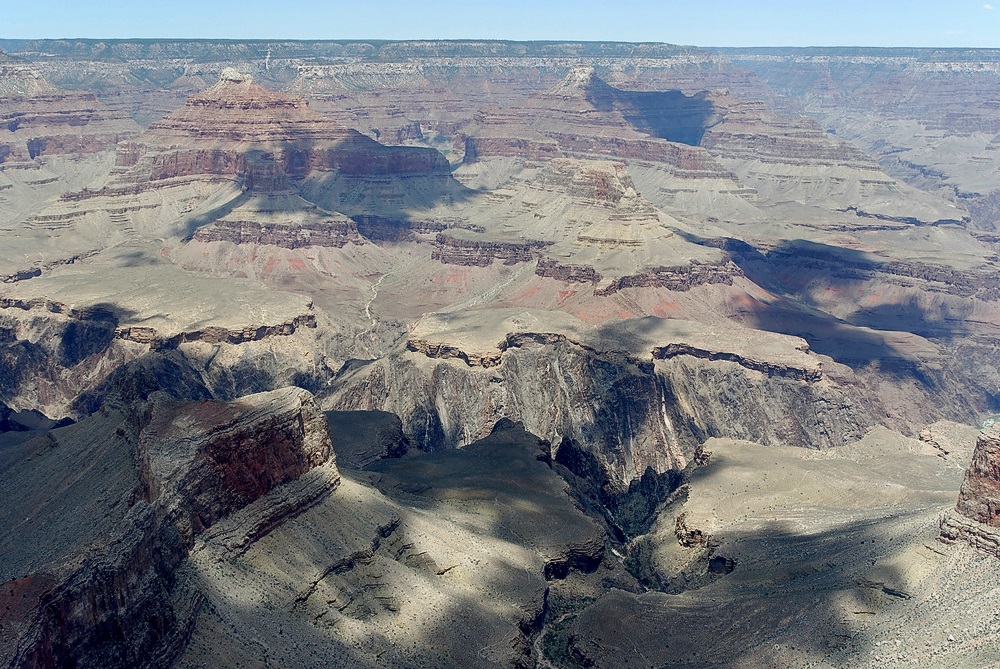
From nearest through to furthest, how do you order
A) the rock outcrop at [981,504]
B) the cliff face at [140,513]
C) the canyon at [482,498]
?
the cliff face at [140,513] → the canyon at [482,498] → the rock outcrop at [981,504]

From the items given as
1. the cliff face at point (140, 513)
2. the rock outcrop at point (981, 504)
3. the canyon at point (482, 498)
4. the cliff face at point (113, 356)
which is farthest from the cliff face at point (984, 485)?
the cliff face at point (113, 356)

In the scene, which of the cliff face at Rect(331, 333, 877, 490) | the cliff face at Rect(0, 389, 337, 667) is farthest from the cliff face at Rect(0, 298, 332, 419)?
the cliff face at Rect(0, 389, 337, 667)

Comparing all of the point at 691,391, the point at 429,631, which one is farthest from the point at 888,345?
the point at 429,631

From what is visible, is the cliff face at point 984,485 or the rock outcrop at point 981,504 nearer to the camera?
the rock outcrop at point 981,504

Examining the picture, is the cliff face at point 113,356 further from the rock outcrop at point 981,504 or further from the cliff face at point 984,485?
the cliff face at point 984,485

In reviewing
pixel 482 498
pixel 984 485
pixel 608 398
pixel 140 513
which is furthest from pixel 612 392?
pixel 140 513

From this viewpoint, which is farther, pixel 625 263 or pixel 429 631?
pixel 625 263

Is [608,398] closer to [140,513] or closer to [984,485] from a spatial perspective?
[984,485]

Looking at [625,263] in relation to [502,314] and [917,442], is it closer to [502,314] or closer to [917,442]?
[502,314]
